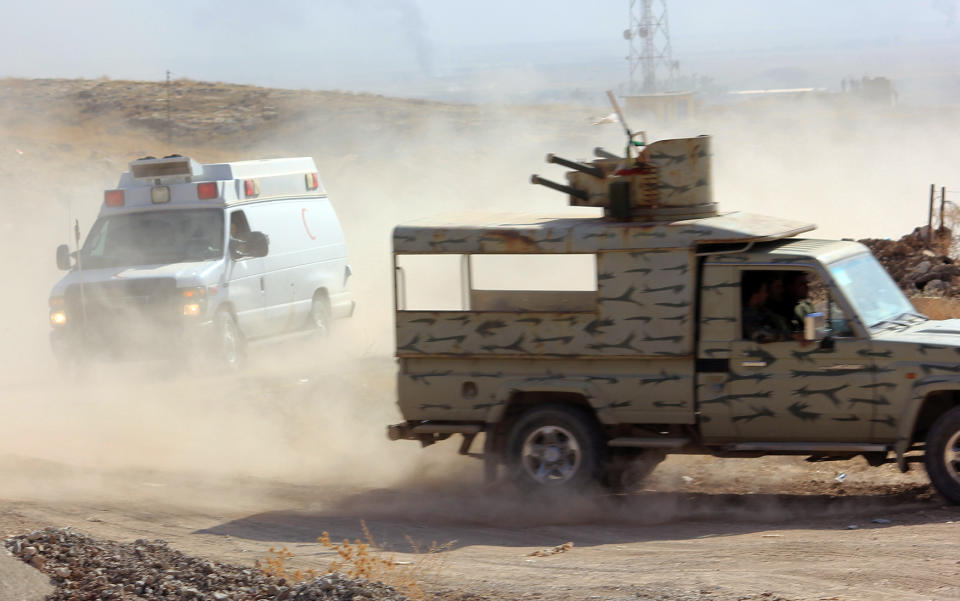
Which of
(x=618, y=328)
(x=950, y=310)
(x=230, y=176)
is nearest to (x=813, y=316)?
Answer: (x=618, y=328)

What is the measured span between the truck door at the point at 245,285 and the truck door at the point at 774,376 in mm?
7830

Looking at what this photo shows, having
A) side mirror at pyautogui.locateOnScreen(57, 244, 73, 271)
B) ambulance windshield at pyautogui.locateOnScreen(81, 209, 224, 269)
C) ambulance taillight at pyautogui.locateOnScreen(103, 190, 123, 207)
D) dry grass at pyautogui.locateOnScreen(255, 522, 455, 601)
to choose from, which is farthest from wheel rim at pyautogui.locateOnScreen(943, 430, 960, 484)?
ambulance taillight at pyautogui.locateOnScreen(103, 190, 123, 207)

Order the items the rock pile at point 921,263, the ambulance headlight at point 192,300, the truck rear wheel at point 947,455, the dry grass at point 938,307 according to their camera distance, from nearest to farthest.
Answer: the truck rear wheel at point 947,455 → the dry grass at point 938,307 → the ambulance headlight at point 192,300 → the rock pile at point 921,263

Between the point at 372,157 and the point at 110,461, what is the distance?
31011 millimetres

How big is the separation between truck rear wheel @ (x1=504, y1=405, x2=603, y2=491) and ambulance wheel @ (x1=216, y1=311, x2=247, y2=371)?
6458 millimetres

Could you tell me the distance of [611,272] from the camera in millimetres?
8695

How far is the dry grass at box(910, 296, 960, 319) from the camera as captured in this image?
1297cm

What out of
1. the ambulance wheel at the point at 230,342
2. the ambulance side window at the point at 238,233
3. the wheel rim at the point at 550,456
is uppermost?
the ambulance side window at the point at 238,233

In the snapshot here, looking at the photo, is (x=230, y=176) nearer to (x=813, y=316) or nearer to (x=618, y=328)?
(x=618, y=328)

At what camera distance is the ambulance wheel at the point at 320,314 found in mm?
16812

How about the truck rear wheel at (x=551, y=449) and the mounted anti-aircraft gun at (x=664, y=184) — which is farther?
the mounted anti-aircraft gun at (x=664, y=184)

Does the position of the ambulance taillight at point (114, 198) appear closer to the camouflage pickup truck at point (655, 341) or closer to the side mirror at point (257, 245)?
the side mirror at point (257, 245)

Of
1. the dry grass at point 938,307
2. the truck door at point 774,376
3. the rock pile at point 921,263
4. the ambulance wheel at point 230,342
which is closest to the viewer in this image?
the truck door at point 774,376

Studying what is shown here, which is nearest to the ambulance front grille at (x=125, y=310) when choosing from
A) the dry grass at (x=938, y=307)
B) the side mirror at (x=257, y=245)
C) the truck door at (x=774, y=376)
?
the side mirror at (x=257, y=245)
